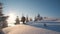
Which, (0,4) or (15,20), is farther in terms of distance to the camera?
(15,20)

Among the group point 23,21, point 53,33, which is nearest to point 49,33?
point 53,33

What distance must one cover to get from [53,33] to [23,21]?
13.5m

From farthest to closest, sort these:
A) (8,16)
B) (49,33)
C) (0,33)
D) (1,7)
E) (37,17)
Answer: (37,17)
(8,16)
(1,7)
(0,33)
(49,33)

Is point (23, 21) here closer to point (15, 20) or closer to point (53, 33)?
point (15, 20)

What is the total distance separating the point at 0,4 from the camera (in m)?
19.5

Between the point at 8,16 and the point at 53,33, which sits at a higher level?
the point at 8,16

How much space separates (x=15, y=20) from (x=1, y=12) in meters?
3.47

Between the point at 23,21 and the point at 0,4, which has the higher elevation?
the point at 0,4

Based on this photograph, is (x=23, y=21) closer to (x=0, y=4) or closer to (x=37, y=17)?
(x=0, y=4)

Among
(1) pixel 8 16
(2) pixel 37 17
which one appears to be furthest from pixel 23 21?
(2) pixel 37 17

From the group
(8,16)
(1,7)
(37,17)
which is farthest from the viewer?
(37,17)

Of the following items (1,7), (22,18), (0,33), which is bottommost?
(0,33)

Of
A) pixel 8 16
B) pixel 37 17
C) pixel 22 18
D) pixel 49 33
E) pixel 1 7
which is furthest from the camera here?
pixel 37 17

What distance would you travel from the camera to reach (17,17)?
23.2m
